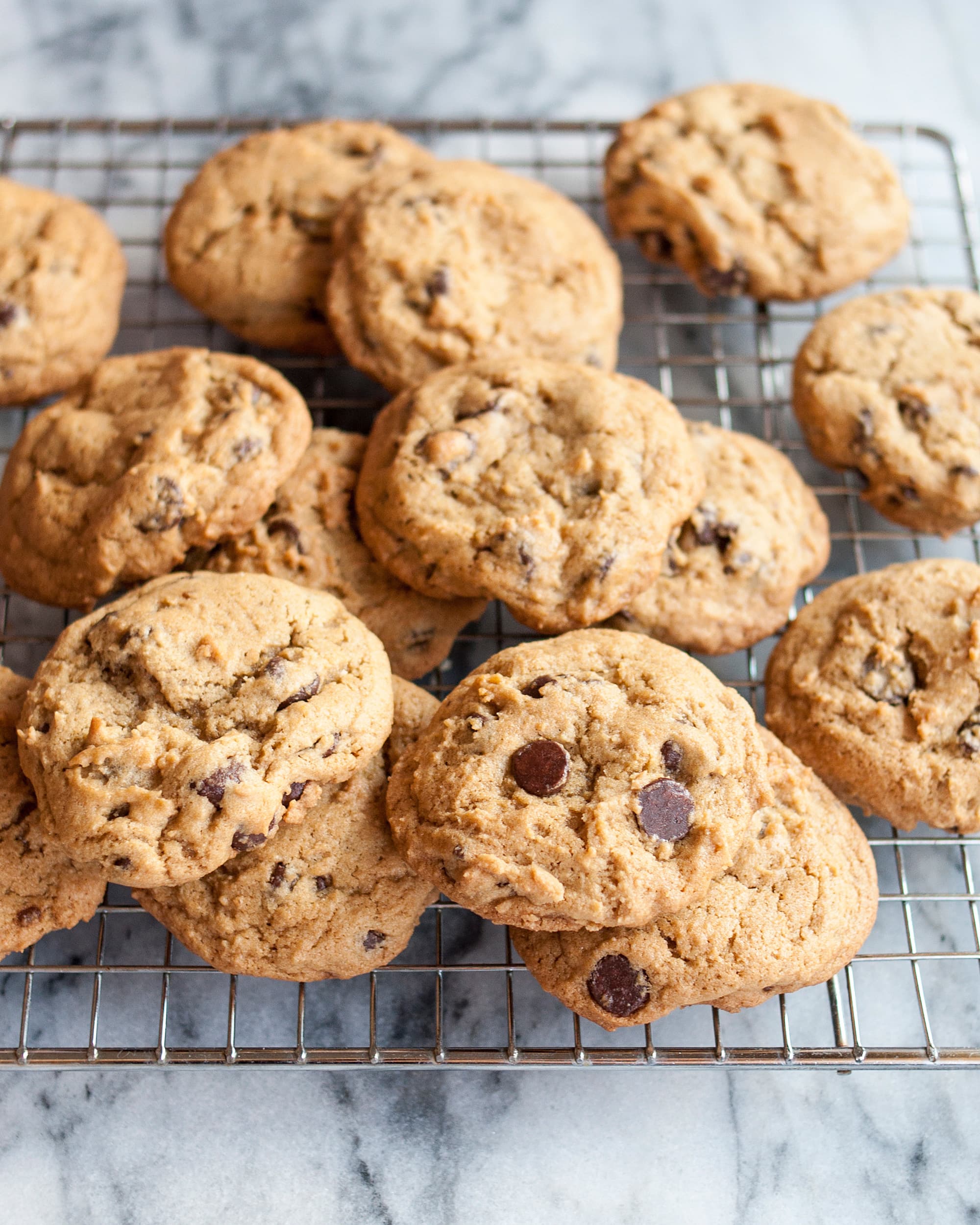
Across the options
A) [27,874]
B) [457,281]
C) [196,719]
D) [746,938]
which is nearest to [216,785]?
[196,719]

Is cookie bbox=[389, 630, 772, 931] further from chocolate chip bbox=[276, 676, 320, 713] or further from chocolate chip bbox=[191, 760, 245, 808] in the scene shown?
chocolate chip bbox=[191, 760, 245, 808]

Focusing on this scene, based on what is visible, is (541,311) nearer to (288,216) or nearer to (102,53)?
(288,216)

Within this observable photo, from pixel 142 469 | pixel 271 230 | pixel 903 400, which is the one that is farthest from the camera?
pixel 271 230

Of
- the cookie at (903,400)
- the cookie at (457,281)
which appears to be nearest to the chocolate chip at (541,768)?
the cookie at (457,281)

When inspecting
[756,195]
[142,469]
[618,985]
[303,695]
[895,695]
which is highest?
[756,195]

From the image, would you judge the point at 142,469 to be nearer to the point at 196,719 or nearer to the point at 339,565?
the point at 339,565

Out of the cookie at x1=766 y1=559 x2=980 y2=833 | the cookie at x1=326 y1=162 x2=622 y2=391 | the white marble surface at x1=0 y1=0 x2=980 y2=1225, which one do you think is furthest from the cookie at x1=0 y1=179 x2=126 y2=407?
the cookie at x1=766 y1=559 x2=980 y2=833
